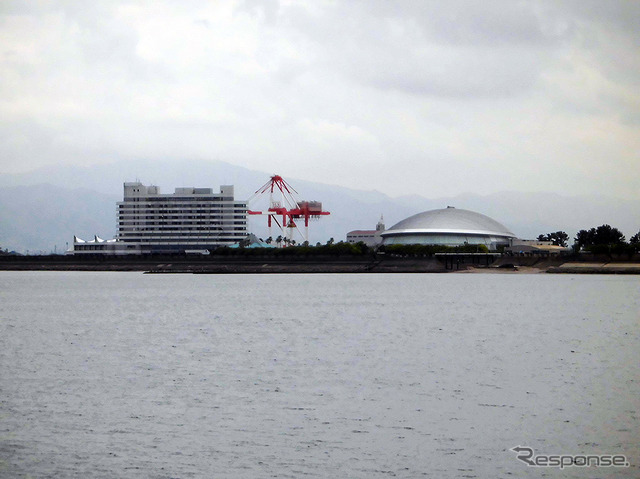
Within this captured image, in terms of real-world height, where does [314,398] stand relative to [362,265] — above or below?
below

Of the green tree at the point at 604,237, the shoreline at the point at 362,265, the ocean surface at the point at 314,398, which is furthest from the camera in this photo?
the green tree at the point at 604,237

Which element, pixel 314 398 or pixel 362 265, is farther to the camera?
pixel 362 265

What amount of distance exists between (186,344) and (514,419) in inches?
767

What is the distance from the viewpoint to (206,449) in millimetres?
17484

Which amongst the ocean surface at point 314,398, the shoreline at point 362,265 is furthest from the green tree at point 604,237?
the ocean surface at point 314,398

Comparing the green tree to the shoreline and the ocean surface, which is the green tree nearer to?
the shoreline

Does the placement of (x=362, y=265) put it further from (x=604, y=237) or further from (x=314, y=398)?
(x=314, y=398)

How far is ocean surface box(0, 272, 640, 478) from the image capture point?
16.7 meters

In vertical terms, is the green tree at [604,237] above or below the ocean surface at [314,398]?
above

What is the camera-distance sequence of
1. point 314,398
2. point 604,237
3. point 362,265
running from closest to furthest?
point 314,398 → point 362,265 → point 604,237

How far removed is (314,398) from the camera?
23250 millimetres

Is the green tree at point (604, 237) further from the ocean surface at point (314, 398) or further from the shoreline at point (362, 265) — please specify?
the ocean surface at point (314, 398)

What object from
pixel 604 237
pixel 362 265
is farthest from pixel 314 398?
pixel 604 237

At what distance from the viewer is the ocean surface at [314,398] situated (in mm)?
16656
